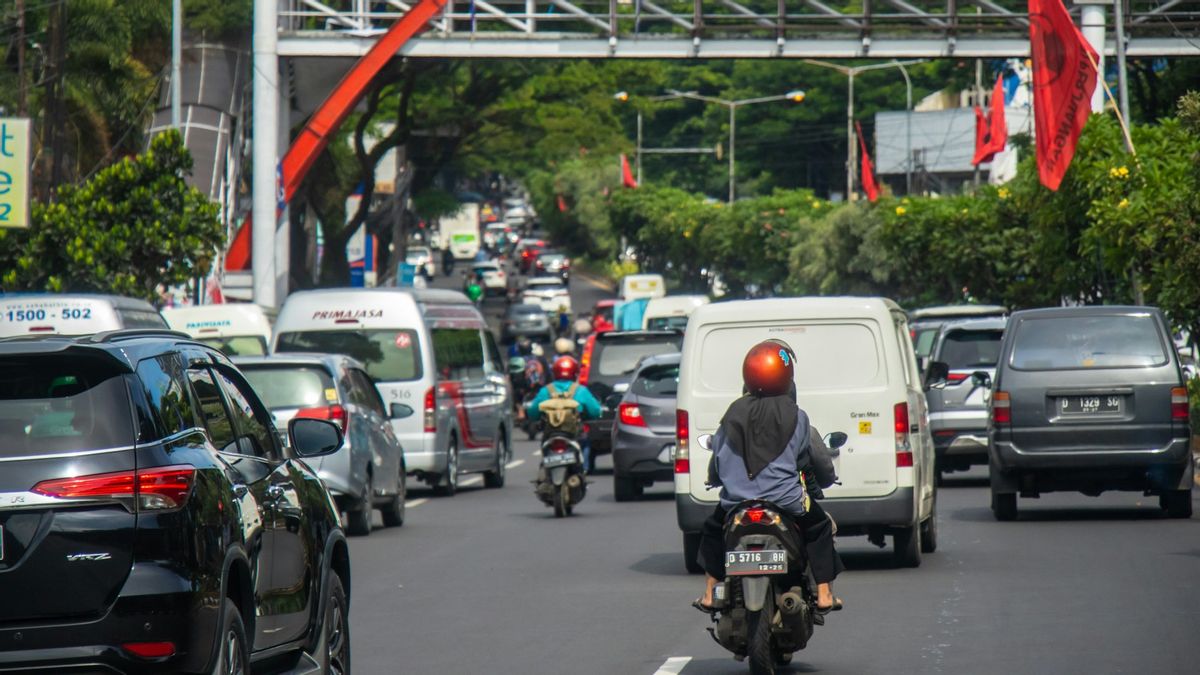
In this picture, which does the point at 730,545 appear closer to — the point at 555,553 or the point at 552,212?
the point at 555,553

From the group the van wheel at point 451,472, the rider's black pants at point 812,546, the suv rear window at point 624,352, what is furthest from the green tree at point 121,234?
the rider's black pants at point 812,546

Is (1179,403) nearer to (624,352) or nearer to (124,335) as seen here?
(624,352)

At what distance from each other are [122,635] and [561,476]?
1370 centimetres

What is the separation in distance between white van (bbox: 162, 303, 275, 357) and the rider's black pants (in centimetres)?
1768

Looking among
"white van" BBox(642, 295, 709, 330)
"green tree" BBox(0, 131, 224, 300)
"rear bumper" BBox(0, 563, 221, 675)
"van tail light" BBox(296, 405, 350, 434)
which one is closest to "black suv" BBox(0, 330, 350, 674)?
"rear bumper" BBox(0, 563, 221, 675)

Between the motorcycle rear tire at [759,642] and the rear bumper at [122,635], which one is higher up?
the rear bumper at [122,635]

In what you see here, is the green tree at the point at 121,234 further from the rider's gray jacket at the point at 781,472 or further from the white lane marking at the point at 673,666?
Result: the rider's gray jacket at the point at 781,472

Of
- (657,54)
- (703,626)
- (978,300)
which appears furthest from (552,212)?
(703,626)

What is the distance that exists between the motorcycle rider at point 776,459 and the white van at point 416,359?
37.5ft

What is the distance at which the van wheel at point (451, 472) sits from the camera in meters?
23.0

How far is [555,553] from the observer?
16203mm

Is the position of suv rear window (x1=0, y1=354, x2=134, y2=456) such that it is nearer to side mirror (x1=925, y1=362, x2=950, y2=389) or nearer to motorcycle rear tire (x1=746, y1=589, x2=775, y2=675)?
motorcycle rear tire (x1=746, y1=589, x2=775, y2=675)

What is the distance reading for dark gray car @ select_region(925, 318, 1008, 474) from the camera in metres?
22.1

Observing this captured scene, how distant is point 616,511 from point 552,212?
108 meters
